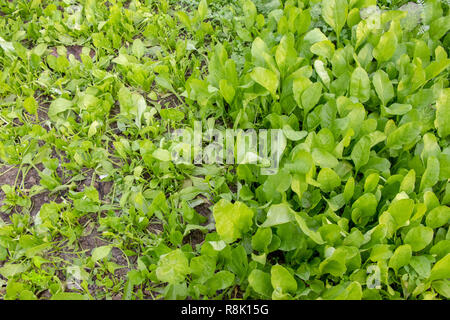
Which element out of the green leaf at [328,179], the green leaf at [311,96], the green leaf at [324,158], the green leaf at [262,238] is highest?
the green leaf at [311,96]

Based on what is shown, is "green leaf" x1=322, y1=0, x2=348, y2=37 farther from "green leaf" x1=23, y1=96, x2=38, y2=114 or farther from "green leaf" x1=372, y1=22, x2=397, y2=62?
"green leaf" x1=23, y1=96, x2=38, y2=114

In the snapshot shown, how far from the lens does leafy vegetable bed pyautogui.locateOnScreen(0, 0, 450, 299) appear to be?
5.29 ft

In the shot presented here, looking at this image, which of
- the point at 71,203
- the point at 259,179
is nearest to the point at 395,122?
the point at 259,179

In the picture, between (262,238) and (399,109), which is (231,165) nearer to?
(262,238)

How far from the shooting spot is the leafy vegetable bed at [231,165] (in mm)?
1613

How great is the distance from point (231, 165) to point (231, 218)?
55 centimetres

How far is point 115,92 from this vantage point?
2.50 metres

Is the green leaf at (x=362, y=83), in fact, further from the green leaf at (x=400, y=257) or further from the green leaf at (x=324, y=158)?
the green leaf at (x=400, y=257)

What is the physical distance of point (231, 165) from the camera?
6.95 feet

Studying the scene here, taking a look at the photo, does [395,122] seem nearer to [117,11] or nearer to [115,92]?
[115,92]

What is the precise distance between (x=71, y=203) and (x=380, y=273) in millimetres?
1486

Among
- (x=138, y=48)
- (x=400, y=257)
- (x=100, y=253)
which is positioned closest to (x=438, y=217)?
(x=400, y=257)

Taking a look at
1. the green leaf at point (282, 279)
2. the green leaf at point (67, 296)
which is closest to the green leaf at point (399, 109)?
the green leaf at point (282, 279)

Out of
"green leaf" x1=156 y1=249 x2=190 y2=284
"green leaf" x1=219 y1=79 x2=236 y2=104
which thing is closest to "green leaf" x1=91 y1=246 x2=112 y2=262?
"green leaf" x1=156 y1=249 x2=190 y2=284
